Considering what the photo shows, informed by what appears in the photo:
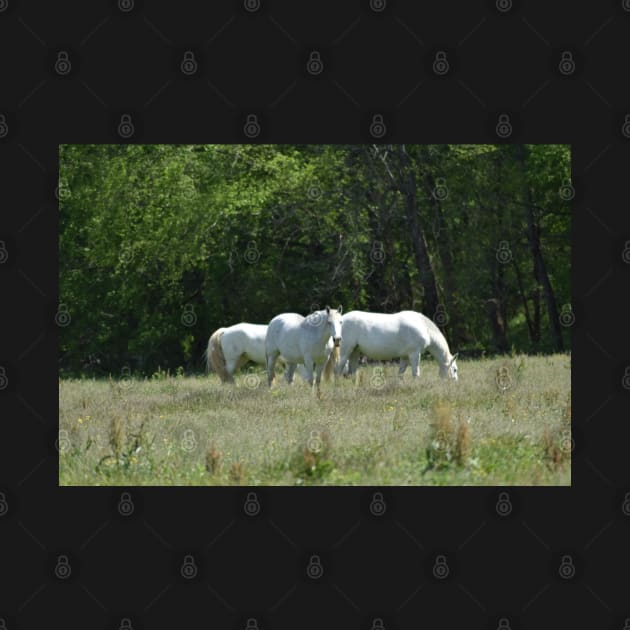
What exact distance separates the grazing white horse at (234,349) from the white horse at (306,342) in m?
1.72

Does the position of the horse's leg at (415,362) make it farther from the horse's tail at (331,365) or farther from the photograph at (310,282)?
the horse's tail at (331,365)

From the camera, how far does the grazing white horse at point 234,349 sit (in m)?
21.5

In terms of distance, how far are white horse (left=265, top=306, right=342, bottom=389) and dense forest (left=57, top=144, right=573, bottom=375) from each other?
28.2ft

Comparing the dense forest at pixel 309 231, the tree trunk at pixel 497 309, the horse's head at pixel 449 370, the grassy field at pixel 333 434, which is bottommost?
the grassy field at pixel 333 434

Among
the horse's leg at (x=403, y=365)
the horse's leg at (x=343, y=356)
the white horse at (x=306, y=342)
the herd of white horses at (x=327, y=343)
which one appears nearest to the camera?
the white horse at (x=306, y=342)

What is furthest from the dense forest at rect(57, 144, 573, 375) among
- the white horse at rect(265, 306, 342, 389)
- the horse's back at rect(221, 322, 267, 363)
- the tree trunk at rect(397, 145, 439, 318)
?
the white horse at rect(265, 306, 342, 389)

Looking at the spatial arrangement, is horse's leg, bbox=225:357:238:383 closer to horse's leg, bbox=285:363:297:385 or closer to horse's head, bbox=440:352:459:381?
horse's leg, bbox=285:363:297:385

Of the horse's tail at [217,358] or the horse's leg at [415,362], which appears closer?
the horse's leg at [415,362]

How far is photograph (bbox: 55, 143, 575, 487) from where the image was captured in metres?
16.4

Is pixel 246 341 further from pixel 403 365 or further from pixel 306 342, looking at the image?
Result: pixel 403 365

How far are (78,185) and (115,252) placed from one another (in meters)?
3.14

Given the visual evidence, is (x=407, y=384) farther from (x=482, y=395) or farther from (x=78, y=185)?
(x=78, y=185)

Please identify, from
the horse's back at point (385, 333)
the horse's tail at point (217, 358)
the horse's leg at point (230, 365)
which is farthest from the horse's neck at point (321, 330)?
the horse's tail at point (217, 358)

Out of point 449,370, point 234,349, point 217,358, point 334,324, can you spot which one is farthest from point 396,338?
point 217,358
